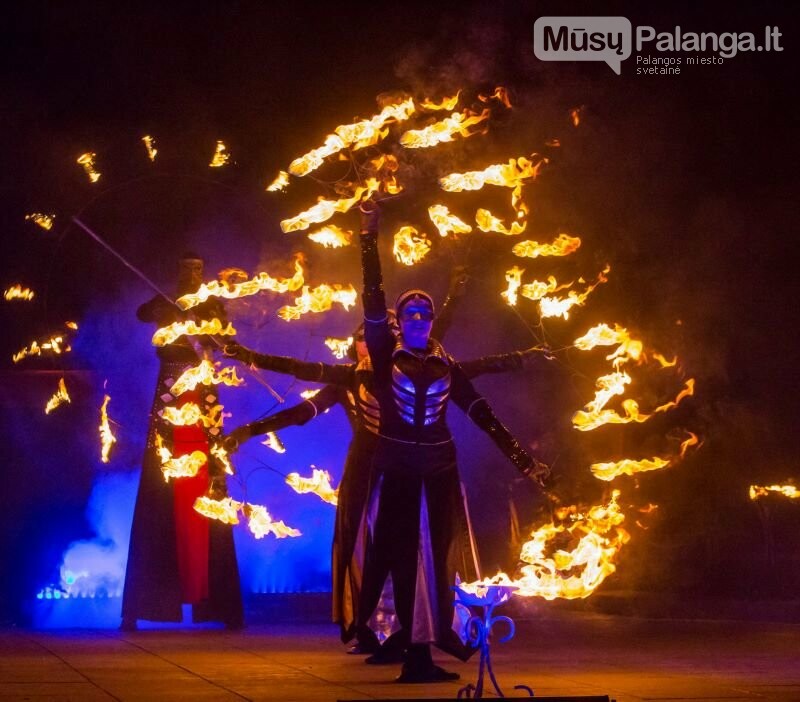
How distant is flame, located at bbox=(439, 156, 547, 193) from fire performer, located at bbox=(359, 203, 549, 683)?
1.42m

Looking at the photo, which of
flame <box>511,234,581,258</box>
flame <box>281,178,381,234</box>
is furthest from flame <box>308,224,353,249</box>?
flame <box>511,234,581,258</box>

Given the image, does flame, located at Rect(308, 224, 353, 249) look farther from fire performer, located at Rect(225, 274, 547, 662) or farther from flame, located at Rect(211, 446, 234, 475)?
flame, located at Rect(211, 446, 234, 475)

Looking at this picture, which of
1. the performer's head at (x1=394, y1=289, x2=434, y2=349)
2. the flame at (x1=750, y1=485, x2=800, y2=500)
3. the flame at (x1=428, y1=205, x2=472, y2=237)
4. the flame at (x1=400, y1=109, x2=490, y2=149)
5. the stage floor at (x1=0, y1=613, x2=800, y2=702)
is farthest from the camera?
the flame at (x1=750, y1=485, x2=800, y2=500)

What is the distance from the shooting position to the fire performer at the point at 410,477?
7.64 m

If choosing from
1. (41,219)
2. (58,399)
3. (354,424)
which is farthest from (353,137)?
(58,399)

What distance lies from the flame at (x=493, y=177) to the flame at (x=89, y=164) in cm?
405

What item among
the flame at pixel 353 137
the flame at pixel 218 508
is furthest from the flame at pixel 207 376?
the flame at pixel 353 137

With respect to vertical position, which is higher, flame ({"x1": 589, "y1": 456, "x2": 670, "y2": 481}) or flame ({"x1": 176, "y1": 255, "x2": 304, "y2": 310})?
flame ({"x1": 176, "y1": 255, "x2": 304, "y2": 310})

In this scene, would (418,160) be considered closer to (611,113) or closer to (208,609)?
(611,113)

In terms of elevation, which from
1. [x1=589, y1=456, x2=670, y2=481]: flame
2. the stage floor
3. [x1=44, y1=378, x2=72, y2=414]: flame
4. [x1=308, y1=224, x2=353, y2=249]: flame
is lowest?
the stage floor

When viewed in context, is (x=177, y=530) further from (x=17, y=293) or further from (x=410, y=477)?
(x=410, y=477)

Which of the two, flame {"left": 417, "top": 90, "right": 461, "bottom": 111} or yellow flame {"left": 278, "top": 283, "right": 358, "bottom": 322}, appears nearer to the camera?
flame {"left": 417, "top": 90, "right": 461, "bottom": 111}

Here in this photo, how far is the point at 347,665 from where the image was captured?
323 inches

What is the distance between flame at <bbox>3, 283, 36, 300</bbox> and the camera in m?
11.2
